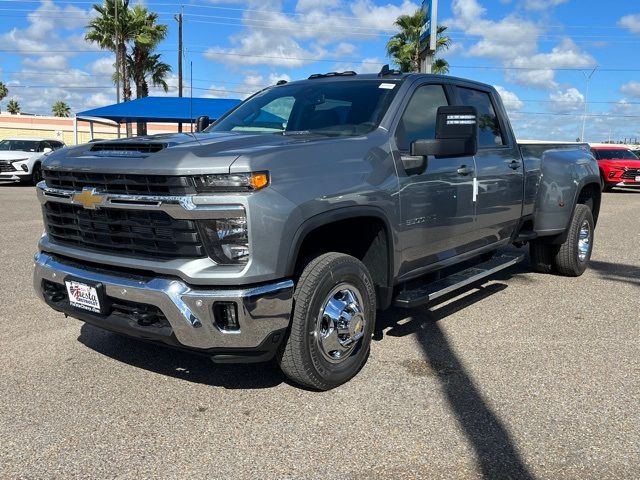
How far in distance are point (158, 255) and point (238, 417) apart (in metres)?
1.01

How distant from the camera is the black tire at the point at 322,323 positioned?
11.0 ft

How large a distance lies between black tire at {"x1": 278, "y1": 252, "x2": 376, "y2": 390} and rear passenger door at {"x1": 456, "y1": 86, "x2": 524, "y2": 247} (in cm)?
166

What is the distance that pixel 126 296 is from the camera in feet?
10.5

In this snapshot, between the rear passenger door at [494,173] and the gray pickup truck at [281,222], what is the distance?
0.13 ft

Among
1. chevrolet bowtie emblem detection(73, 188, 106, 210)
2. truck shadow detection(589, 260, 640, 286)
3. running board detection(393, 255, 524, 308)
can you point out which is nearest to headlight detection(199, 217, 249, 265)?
chevrolet bowtie emblem detection(73, 188, 106, 210)

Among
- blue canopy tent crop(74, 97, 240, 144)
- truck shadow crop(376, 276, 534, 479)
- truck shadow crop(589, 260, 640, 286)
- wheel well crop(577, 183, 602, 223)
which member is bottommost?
truck shadow crop(376, 276, 534, 479)

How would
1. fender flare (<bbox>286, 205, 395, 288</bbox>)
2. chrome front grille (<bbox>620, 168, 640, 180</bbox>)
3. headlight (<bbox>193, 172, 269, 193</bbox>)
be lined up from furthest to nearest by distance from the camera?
chrome front grille (<bbox>620, 168, 640, 180</bbox>), fender flare (<bbox>286, 205, 395, 288</bbox>), headlight (<bbox>193, 172, 269, 193</bbox>)

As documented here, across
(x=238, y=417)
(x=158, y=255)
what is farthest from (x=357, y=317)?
(x=158, y=255)

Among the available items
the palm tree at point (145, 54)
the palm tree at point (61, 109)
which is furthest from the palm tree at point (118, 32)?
the palm tree at point (61, 109)

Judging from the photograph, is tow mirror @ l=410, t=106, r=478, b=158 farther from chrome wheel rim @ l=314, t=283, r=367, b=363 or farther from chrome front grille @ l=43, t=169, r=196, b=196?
chrome front grille @ l=43, t=169, r=196, b=196

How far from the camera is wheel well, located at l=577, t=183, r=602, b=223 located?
23.1ft

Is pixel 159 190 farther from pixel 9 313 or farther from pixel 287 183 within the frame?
pixel 9 313

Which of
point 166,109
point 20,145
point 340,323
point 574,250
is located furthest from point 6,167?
point 340,323

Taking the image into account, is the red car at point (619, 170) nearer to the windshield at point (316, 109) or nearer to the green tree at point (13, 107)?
the windshield at point (316, 109)
